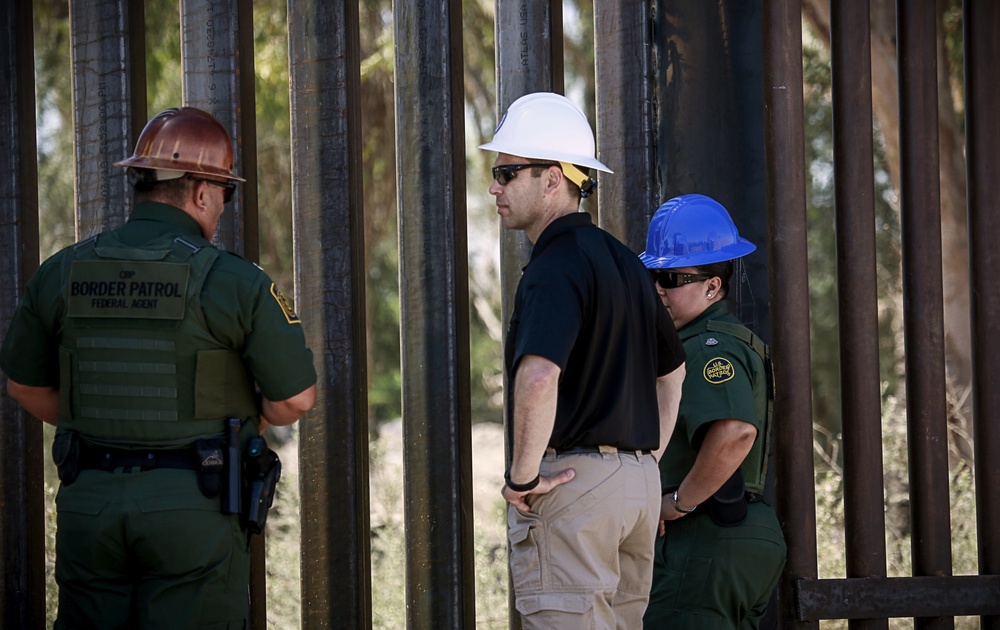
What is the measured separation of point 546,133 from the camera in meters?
2.97

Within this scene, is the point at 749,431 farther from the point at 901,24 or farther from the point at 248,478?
the point at 901,24

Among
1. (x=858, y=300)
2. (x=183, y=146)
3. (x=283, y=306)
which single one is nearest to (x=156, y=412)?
(x=283, y=306)

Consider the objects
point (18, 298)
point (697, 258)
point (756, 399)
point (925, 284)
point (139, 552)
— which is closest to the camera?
point (139, 552)

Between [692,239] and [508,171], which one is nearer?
[508,171]

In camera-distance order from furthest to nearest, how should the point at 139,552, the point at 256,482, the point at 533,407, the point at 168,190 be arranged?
1. the point at 168,190
2. the point at 256,482
3. the point at 139,552
4. the point at 533,407

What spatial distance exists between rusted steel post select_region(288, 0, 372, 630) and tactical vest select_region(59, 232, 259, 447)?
0.91 meters

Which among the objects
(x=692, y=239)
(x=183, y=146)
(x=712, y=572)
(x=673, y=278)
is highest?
(x=183, y=146)

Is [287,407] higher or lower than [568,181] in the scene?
lower

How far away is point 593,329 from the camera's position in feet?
9.07

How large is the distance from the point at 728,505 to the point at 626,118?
1504mm

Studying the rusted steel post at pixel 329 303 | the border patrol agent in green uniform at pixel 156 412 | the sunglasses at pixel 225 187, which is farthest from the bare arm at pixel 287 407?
the rusted steel post at pixel 329 303

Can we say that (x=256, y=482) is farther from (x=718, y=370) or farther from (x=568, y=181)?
(x=718, y=370)

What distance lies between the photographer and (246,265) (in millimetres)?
2891

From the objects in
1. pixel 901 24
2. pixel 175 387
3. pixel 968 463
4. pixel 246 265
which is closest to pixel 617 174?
pixel 901 24
